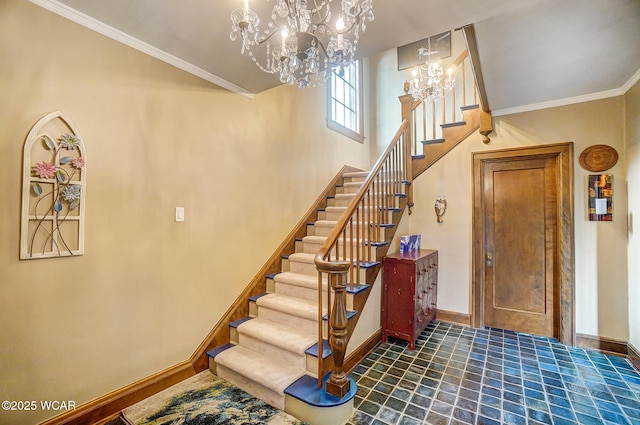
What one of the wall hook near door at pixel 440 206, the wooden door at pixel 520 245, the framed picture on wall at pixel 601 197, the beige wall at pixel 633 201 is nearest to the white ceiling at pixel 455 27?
the beige wall at pixel 633 201

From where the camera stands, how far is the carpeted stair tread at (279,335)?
2170 millimetres

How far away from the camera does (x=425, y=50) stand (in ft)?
14.8

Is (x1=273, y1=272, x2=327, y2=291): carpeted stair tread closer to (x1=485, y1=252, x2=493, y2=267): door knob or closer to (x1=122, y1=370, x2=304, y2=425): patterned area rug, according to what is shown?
(x1=122, y1=370, x2=304, y2=425): patterned area rug

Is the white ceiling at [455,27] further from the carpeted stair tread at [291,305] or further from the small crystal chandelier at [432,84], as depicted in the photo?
the carpeted stair tread at [291,305]

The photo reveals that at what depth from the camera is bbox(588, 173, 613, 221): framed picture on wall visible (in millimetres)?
2875

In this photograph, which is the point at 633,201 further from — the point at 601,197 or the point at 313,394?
the point at 313,394

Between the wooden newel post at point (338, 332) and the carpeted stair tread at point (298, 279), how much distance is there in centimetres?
66

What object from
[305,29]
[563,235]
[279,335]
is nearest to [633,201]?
[563,235]

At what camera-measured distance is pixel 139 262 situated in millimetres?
2053

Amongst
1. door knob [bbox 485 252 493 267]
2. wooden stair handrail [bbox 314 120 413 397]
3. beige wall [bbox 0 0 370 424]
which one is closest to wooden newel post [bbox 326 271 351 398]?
wooden stair handrail [bbox 314 120 413 397]

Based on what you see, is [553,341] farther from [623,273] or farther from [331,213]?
[331,213]

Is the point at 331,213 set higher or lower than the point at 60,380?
higher

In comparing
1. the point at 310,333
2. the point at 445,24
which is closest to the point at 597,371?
the point at 310,333

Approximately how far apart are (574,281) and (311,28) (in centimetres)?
369
